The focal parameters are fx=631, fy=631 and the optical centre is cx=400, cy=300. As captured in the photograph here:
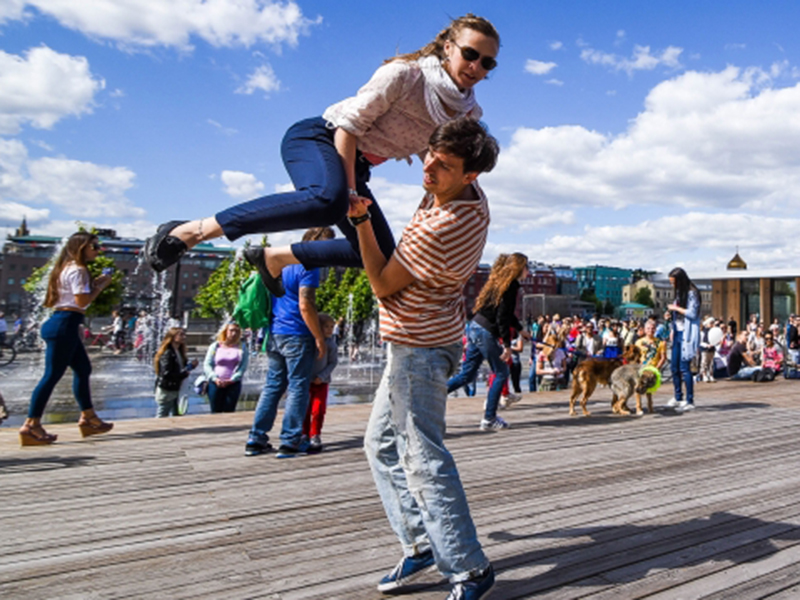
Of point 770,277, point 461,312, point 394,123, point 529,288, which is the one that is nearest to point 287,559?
point 461,312

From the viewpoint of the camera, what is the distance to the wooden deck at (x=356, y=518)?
8.54 ft

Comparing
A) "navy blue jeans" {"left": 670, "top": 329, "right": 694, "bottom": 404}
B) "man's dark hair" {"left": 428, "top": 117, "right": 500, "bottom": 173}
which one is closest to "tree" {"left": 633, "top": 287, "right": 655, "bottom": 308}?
"navy blue jeans" {"left": 670, "top": 329, "right": 694, "bottom": 404}

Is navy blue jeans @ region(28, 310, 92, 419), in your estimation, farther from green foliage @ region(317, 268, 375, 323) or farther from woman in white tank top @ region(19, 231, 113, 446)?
green foliage @ region(317, 268, 375, 323)

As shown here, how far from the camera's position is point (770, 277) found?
1139 inches

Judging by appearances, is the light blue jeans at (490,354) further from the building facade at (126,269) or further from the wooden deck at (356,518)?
the building facade at (126,269)

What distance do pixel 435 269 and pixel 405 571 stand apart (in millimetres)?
1212

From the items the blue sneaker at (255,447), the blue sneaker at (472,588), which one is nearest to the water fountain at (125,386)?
the blue sneaker at (255,447)

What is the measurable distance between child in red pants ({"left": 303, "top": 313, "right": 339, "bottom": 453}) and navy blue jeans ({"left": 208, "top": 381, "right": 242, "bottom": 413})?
2.52m

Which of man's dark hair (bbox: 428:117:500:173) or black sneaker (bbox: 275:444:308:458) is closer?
man's dark hair (bbox: 428:117:500:173)

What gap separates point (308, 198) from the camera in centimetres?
257

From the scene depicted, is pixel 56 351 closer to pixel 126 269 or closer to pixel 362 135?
pixel 362 135

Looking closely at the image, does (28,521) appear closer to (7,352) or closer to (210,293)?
(7,352)

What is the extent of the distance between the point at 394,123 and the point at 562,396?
26.6 ft

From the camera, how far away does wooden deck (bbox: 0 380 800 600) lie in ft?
8.54
